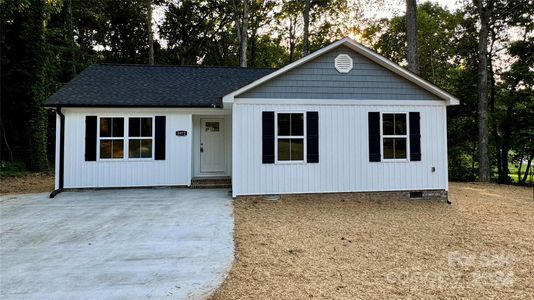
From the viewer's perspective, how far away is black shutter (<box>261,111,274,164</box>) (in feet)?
26.7

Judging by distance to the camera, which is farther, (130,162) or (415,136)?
(130,162)

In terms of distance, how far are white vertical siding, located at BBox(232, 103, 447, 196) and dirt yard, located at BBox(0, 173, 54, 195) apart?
6490mm

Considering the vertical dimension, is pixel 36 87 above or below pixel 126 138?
above

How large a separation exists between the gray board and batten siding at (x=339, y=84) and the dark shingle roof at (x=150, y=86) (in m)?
2.15

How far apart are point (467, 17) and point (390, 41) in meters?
6.26

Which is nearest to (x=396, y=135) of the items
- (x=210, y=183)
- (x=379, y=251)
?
(x=379, y=251)

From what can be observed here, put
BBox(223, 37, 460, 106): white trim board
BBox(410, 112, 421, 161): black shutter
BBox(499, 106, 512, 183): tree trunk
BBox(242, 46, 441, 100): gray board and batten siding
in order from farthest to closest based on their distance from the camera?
1. BBox(499, 106, 512, 183): tree trunk
2. BBox(410, 112, 421, 161): black shutter
3. BBox(242, 46, 441, 100): gray board and batten siding
4. BBox(223, 37, 460, 106): white trim board

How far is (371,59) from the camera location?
8445mm

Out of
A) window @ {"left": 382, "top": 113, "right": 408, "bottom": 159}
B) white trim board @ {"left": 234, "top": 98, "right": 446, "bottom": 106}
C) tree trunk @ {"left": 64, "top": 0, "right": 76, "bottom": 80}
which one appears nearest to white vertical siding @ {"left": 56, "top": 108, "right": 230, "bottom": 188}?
white trim board @ {"left": 234, "top": 98, "right": 446, "bottom": 106}

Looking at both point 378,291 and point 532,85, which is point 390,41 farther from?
point 378,291

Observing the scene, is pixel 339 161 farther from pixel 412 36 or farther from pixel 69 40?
pixel 69 40

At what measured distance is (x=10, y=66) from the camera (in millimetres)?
14680

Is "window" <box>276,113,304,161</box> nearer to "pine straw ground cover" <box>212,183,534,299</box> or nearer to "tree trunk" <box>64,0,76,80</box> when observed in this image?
"pine straw ground cover" <box>212,183,534,299</box>

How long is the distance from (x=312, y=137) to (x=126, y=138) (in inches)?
212
